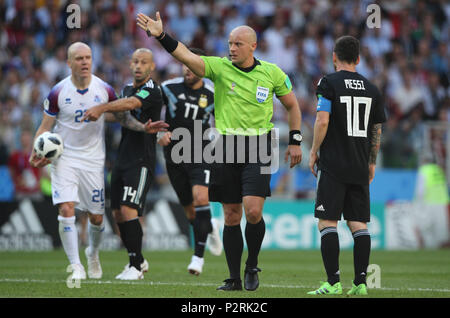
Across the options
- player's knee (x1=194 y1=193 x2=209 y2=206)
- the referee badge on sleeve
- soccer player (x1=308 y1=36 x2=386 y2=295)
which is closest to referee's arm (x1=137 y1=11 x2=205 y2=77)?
the referee badge on sleeve

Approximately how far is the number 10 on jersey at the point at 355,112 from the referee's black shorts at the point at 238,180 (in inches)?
38.4

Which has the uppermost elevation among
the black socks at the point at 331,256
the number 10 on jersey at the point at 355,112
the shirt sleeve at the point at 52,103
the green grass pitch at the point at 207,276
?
the shirt sleeve at the point at 52,103

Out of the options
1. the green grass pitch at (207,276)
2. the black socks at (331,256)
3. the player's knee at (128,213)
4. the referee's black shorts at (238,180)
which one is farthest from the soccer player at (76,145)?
the black socks at (331,256)

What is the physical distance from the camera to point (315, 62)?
22.1m

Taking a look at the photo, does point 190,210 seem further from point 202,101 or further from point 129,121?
point 129,121

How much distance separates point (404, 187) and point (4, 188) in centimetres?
919

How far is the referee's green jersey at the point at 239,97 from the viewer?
8672mm

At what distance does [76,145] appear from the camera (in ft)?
33.2

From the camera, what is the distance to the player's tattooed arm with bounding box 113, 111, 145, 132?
34.1 ft

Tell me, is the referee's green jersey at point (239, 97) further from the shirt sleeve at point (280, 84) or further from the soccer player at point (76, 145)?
the soccer player at point (76, 145)

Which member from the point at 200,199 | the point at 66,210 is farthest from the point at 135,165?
the point at 200,199

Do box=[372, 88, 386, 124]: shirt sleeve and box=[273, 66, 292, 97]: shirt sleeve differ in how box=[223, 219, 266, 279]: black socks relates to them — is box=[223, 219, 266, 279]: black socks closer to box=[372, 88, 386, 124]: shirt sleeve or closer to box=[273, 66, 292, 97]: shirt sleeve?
box=[273, 66, 292, 97]: shirt sleeve
